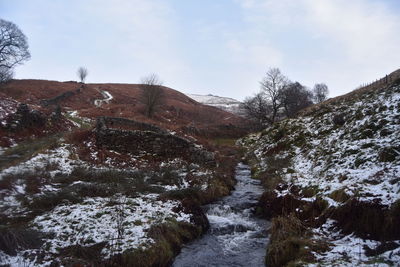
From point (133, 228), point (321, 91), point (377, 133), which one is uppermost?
point (321, 91)

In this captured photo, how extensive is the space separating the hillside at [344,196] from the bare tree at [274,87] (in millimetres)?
22138

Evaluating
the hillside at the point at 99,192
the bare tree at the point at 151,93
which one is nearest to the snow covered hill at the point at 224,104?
the bare tree at the point at 151,93

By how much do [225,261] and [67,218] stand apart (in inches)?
177

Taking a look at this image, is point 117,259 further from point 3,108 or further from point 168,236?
point 3,108

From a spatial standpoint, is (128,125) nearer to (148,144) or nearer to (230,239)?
(148,144)

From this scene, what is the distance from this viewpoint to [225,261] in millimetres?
7031

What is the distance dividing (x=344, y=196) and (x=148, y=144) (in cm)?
1149

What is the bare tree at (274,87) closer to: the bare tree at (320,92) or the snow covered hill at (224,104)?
the bare tree at (320,92)

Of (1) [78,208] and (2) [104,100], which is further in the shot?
(2) [104,100]

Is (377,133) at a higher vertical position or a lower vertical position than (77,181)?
higher

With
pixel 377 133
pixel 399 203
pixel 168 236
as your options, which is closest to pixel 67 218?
pixel 168 236

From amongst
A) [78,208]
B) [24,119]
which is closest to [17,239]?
[78,208]

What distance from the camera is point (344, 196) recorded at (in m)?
7.85

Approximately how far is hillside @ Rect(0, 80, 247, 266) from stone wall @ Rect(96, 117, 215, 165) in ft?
0.19
